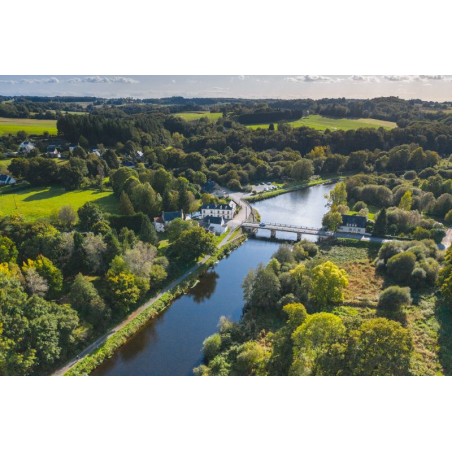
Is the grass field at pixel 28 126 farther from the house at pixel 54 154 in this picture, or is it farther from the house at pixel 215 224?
the house at pixel 215 224

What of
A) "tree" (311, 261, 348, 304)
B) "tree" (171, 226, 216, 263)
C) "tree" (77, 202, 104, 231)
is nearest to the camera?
"tree" (311, 261, 348, 304)

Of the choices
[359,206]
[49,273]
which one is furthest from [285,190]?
[49,273]

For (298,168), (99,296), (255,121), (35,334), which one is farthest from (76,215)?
(255,121)

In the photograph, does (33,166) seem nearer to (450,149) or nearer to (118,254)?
(118,254)

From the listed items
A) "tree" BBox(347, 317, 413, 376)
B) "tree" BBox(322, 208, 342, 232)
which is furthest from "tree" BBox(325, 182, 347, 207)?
"tree" BBox(347, 317, 413, 376)

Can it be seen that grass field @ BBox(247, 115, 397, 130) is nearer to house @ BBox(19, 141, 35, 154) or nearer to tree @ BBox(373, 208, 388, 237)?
house @ BBox(19, 141, 35, 154)
